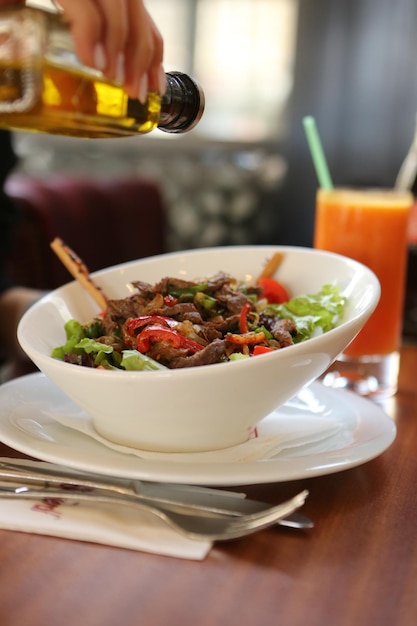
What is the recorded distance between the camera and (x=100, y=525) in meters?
0.72

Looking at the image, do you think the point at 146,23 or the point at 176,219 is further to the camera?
the point at 176,219

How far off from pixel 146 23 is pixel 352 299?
447mm

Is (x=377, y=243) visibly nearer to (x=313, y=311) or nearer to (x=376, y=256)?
(x=376, y=256)

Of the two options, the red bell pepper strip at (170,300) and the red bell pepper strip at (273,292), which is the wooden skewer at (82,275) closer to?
the red bell pepper strip at (170,300)

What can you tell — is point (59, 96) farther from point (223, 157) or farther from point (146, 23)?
point (223, 157)

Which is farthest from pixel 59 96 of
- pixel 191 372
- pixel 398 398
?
pixel 398 398

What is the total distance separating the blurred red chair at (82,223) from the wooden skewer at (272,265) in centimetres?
122

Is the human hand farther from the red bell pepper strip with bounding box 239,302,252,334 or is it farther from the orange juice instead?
the orange juice

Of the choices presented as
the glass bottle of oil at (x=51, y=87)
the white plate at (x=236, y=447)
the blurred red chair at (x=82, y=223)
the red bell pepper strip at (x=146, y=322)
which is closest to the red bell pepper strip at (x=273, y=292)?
the white plate at (x=236, y=447)

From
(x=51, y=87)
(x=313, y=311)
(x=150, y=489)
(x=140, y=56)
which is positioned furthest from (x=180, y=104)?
(x=150, y=489)

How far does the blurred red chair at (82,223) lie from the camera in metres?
2.31

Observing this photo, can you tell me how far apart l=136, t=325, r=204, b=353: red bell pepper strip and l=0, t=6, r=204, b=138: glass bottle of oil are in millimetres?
228

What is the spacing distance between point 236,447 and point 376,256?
1.92 ft

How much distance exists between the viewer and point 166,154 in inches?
209
